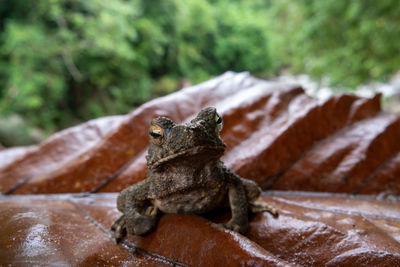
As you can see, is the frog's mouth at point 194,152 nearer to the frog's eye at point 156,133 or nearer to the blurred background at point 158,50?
the frog's eye at point 156,133

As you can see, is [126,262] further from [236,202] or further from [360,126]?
[360,126]

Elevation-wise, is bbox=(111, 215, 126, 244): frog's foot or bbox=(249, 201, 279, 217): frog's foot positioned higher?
bbox=(249, 201, 279, 217): frog's foot

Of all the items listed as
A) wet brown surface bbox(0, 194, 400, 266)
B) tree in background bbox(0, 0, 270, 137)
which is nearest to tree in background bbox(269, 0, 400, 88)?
tree in background bbox(0, 0, 270, 137)

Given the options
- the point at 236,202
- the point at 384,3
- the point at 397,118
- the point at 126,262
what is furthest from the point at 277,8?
the point at 126,262

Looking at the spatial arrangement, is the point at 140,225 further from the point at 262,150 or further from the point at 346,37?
the point at 346,37

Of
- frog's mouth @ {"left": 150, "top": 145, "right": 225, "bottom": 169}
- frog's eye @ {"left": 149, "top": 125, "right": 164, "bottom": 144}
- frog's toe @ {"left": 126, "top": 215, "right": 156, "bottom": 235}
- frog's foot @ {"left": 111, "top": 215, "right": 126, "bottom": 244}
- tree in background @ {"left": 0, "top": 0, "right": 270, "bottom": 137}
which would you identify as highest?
tree in background @ {"left": 0, "top": 0, "right": 270, "bottom": 137}

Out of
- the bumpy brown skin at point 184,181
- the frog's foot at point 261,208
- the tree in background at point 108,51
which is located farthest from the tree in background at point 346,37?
the bumpy brown skin at point 184,181

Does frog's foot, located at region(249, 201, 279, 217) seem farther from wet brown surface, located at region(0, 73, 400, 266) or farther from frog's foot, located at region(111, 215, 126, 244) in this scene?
frog's foot, located at region(111, 215, 126, 244)
